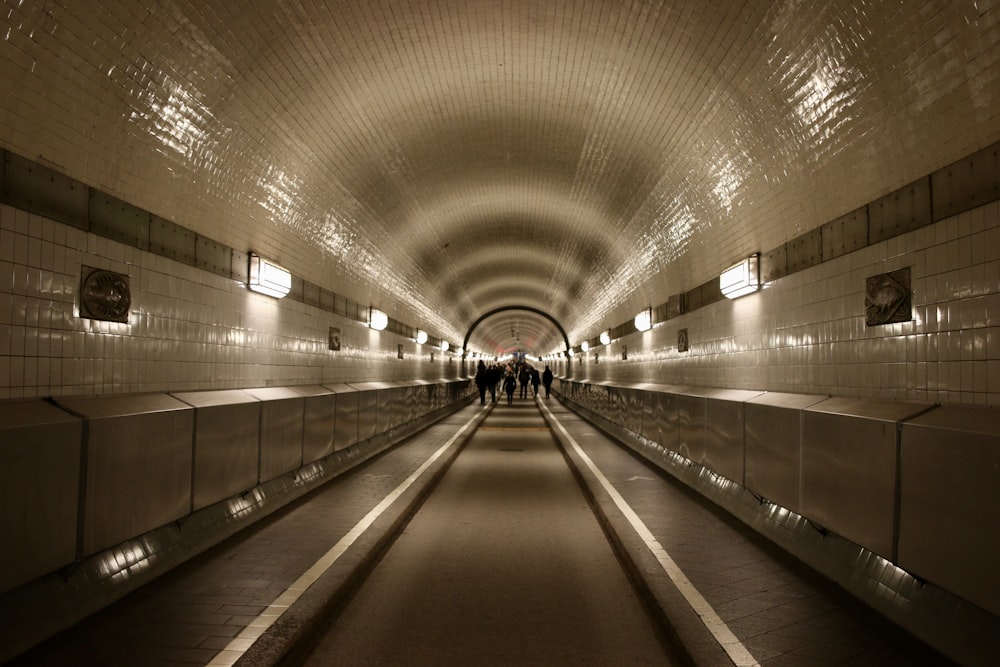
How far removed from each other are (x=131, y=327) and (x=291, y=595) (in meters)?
2.66

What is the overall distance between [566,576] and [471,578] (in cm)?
79

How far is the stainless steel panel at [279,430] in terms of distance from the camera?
750 centimetres

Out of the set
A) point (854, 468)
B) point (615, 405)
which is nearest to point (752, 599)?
point (854, 468)

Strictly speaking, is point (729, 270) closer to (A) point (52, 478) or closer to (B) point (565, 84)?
(B) point (565, 84)

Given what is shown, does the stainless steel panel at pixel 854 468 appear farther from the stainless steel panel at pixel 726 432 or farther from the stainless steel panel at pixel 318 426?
the stainless steel panel at pixel 318 426

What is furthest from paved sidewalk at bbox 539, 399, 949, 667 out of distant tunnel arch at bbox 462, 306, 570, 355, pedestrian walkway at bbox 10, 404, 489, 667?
distant tunnel arch at bbox 462, 306, 570, 355

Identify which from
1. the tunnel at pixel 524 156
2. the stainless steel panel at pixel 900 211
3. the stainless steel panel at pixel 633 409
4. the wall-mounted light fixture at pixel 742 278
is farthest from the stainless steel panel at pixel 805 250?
the stainless steel panel at pixel 633 409

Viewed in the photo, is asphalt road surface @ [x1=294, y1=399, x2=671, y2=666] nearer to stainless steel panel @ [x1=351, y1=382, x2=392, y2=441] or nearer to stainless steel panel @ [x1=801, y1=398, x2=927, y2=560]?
stainless steel panel @ [x1=801, y1=398, x2=927, y2=560]

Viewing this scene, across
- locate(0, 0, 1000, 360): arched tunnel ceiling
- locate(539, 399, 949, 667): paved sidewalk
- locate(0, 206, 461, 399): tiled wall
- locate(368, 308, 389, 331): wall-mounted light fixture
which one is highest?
locate(0, 0, 1000, 360): arched tunnel ceiling

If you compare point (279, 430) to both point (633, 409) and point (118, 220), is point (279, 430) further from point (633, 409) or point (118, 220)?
point (633, 409)

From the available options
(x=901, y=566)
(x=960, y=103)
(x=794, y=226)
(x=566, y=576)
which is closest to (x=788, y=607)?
(x=901, y=566)

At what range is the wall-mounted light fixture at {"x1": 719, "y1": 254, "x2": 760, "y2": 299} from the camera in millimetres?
8250

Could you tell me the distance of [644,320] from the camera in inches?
578

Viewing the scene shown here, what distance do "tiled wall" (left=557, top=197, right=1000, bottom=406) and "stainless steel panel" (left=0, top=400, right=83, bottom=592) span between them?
560cm
